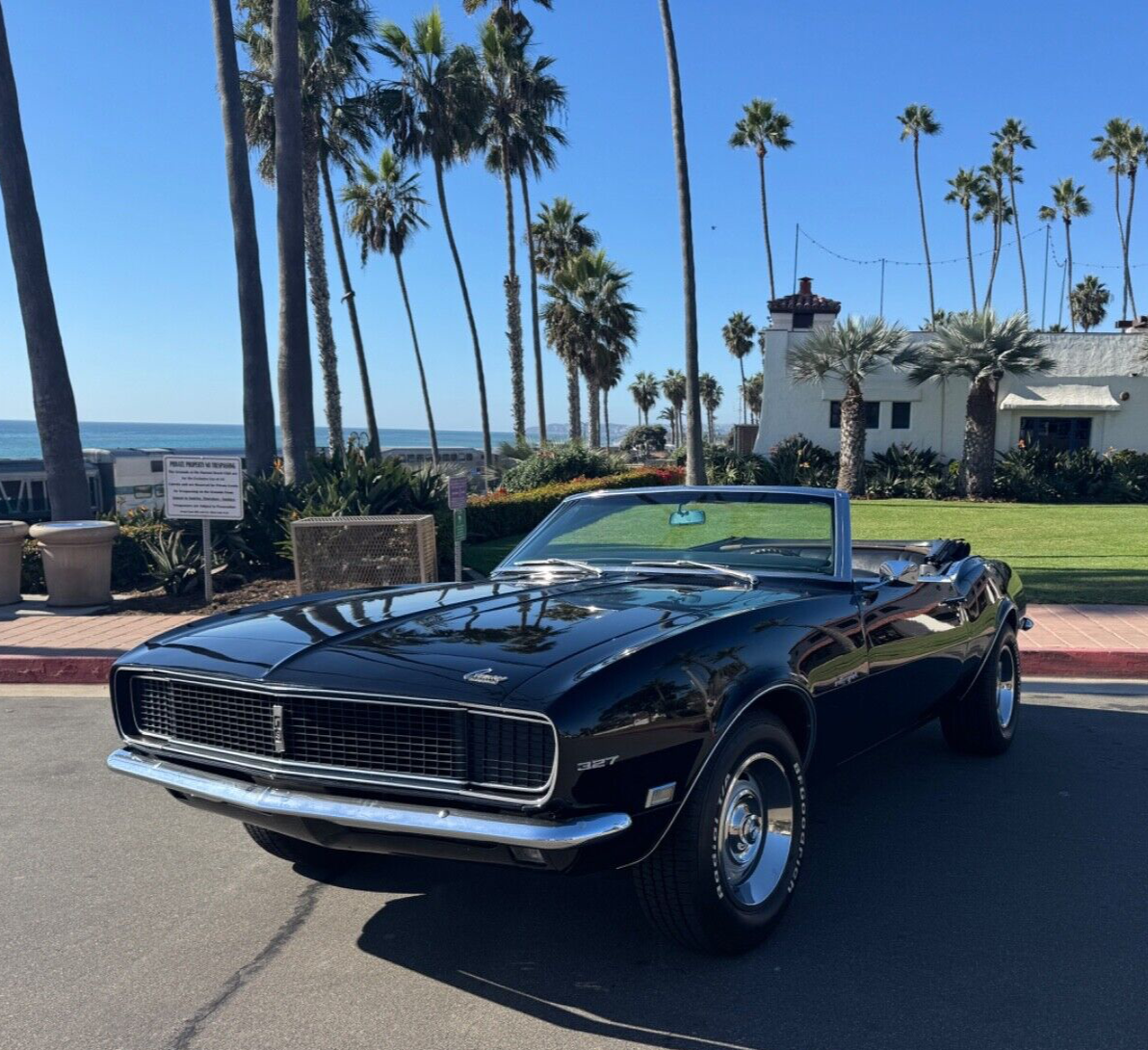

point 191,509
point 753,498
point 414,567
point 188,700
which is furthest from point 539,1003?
point 191,509

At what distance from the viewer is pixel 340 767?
10.4ft

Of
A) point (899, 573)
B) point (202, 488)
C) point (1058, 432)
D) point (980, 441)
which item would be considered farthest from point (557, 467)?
point (899, 573)

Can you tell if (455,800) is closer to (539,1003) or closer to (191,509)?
(539,1003)

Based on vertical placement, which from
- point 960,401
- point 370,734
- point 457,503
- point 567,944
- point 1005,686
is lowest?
point 567,944

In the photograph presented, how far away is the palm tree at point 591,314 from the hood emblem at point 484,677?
117 ft

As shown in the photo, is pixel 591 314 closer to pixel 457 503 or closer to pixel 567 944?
pixel 457 503

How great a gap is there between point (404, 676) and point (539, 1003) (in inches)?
41.0

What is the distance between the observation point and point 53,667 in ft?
27.7

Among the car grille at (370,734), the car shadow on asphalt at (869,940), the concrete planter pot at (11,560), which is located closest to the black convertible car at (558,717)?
the car grille at (370,734)

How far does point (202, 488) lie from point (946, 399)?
76.8 ft

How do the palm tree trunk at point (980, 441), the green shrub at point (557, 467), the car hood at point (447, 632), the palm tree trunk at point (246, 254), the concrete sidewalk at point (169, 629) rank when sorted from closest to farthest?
the car hood at point (447, 632)
the concrete sidewalk at point (169, 629)
the palm tree trunk at point (246, 254)
the green shrub at point (557, 467)
the palm tree trunk at point (980, 441)

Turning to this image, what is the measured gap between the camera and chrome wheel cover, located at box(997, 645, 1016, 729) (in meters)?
5.70

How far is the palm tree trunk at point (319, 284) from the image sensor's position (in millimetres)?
26500

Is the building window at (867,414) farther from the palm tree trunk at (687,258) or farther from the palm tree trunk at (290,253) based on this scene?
the palm tree trunk at (290,253)
